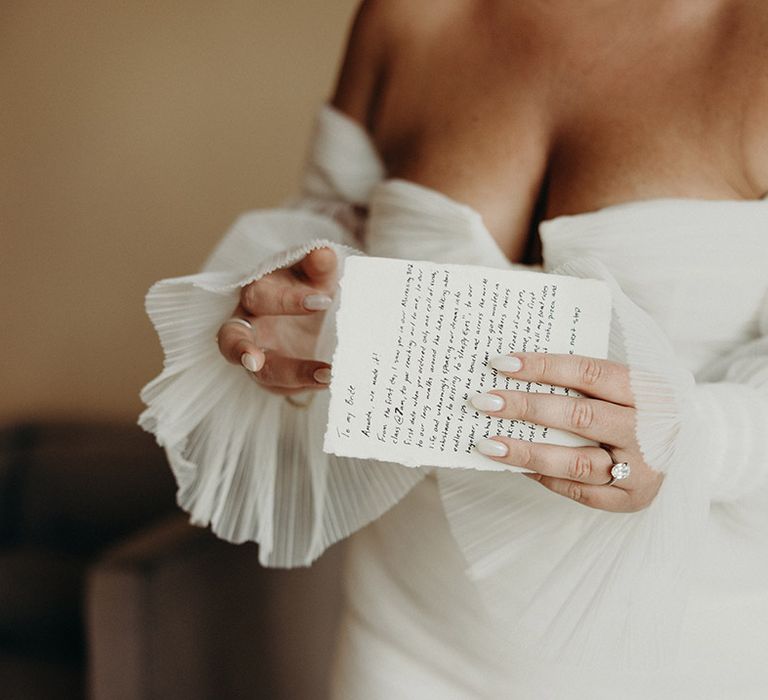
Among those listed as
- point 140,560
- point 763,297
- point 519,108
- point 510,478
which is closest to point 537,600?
point 510,478

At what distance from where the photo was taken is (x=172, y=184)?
6.77 ft

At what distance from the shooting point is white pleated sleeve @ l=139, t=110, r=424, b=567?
2.65ft

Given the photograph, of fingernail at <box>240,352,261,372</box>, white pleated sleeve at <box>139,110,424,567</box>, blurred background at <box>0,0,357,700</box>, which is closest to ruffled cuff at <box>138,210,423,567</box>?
white pleated sleeve at <box>139,110,424,567</box>

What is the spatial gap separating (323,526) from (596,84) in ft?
1.68

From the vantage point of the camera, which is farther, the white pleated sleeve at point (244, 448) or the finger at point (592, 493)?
the white pleated sleeve at point (244, 448)

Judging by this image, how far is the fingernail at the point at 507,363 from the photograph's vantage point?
608 mm

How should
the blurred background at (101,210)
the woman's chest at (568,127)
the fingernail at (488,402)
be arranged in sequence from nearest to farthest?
the fingernail at (488,402)
the woman's chest at (568,127)
the blurred background at (101,210)

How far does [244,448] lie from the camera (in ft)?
2.92

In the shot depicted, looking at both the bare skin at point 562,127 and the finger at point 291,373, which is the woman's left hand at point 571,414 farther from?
the finger at point 291,373

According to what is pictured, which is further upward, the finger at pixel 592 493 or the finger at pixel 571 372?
the finger at pixel 571 372

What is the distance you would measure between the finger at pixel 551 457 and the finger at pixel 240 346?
0.20m

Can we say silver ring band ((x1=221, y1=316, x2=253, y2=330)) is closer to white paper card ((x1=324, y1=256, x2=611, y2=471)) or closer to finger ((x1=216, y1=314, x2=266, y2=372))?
finger ((x1=216, y1=314, x2=266, y2=372))

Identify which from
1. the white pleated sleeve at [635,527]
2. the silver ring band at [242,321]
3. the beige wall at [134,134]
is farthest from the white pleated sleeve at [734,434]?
the beige wall at [134,134]

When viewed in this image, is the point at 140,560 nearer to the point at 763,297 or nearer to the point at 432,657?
the point at 432,657
